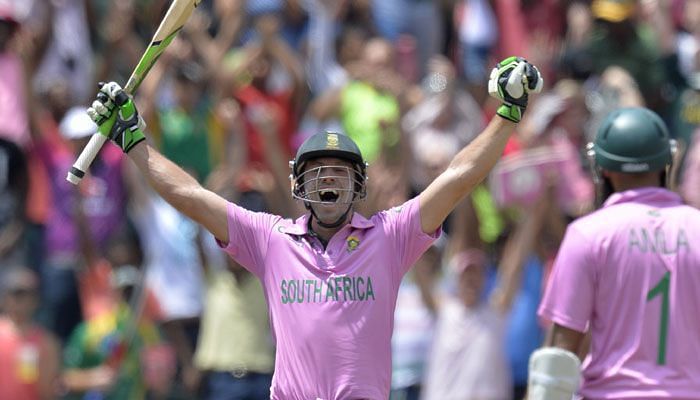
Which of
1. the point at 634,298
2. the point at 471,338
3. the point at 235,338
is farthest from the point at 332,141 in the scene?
the point at 235,338

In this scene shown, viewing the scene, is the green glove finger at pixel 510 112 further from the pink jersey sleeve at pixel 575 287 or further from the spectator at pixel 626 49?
the spectator at pixel 626 49

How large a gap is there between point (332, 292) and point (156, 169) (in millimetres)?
1106

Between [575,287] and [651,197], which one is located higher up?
[651,197]

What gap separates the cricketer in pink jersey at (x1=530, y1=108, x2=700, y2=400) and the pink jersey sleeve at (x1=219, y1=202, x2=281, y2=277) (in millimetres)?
1392

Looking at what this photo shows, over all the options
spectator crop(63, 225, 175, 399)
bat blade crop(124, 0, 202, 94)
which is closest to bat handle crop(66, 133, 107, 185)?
bat blade crop(124, 0, 202, 94)

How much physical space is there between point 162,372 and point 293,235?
5.19m

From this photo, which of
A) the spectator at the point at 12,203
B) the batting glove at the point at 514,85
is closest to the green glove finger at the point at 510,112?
the batting glove at the point at 514,85

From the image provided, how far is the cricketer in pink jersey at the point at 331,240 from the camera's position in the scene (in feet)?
24.5

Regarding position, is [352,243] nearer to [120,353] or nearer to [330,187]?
[330,187]

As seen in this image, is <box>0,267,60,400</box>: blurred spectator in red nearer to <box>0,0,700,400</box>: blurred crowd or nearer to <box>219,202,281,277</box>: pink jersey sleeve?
<box>0,0,700,400</box>: blurred crowd

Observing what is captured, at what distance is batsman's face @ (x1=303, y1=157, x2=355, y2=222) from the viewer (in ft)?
25.2

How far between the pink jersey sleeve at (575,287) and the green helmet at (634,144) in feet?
1.62

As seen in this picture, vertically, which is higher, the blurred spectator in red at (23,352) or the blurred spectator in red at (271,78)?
the blurred spectator in red at (271,78)

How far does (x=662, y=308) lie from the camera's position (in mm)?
7566
